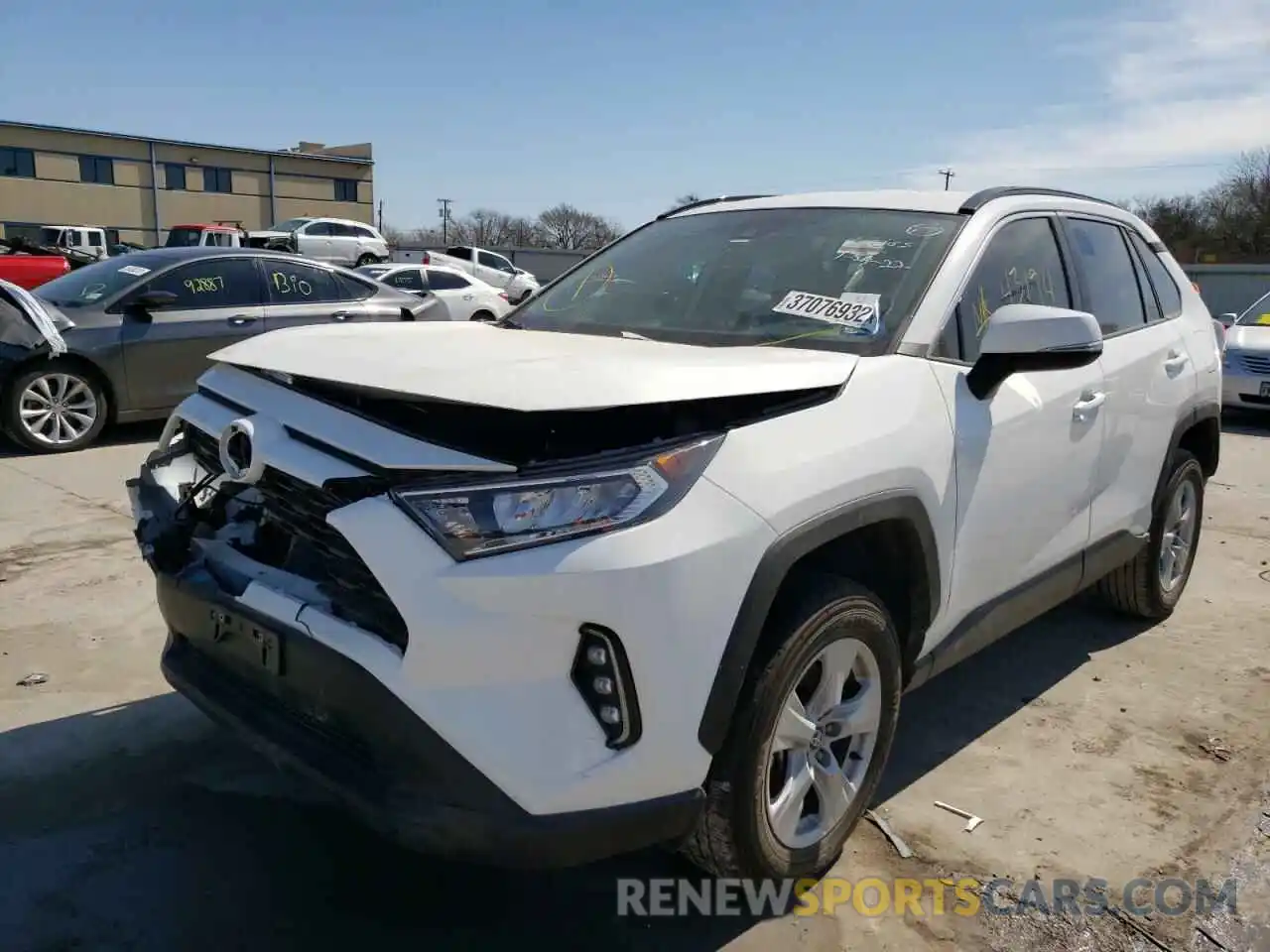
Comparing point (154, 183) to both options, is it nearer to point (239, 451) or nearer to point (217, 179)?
point (217, 179)

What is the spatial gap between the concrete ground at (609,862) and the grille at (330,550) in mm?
852

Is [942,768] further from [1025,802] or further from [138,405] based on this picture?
[138,405]

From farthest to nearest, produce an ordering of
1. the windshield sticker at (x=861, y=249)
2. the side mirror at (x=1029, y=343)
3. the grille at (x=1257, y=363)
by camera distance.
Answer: the grille at (x=1257, y=363), the windshield sticker at (x=861, y=249), the side mirror at (x=1029, y=343)

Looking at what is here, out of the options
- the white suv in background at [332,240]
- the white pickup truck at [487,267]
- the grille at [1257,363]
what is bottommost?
the grille at [1257,363]

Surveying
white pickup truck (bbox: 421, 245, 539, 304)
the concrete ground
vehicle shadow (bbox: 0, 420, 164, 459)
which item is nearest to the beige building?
white pickup truck (bbox: 421, 245, 539, 304)

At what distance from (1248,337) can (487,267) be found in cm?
2355

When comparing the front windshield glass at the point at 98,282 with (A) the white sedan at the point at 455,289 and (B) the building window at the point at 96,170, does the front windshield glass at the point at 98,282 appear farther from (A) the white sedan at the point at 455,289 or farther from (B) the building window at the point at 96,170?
(B) the building window at the point at 96,170

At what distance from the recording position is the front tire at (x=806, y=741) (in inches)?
88.1

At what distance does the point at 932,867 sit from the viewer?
9.09 ft

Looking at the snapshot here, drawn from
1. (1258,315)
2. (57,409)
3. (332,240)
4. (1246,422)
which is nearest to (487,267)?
(332,240)

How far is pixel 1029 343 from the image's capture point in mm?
2719

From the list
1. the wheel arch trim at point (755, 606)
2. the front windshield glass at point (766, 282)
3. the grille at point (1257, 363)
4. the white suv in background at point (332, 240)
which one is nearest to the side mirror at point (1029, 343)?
the front windshield glass at point (766, 282)

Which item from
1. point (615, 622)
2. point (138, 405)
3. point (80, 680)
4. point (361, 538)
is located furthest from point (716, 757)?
point (138, 405)

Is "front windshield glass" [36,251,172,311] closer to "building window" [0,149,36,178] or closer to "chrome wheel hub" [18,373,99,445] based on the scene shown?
"chrome wheel hub" [18,373,99,445]
